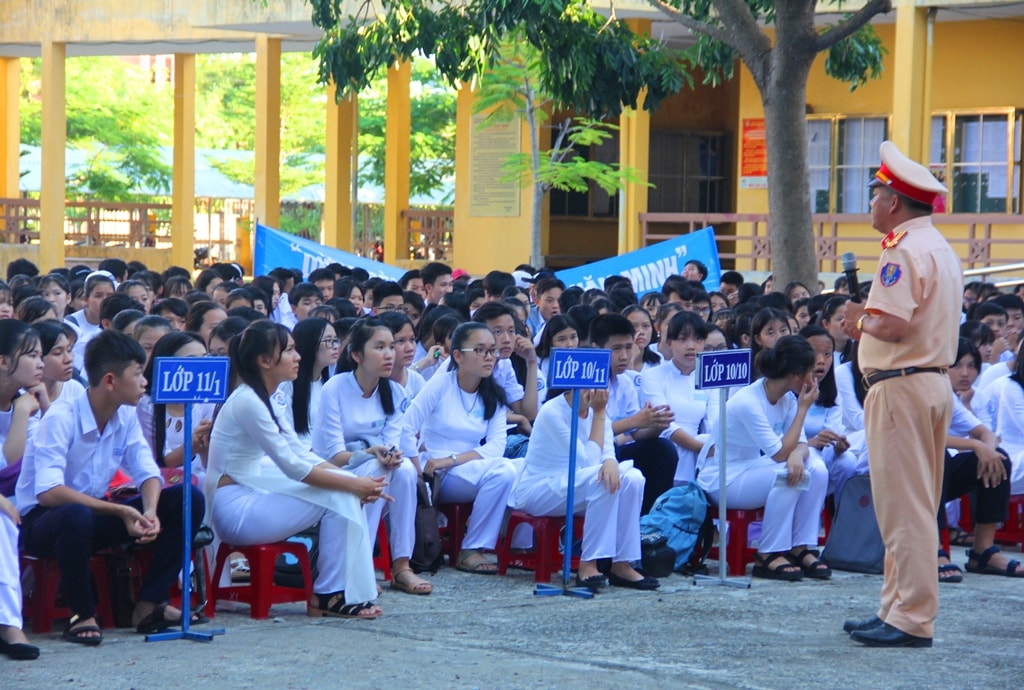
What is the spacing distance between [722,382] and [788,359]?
0.56 metres

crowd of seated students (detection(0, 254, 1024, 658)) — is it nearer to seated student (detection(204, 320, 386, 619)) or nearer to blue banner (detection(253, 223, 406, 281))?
seated student (detection(204, 320, 386, 619))

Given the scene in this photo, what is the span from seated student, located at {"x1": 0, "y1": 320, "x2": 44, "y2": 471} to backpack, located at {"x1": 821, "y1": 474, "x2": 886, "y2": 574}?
14.0 feet

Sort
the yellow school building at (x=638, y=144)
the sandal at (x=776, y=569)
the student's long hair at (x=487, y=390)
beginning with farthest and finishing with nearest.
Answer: the yellow school building at (x=638, y=144), the student's long hair at (x=487, y=390), the sandal at (x=776, y=569)

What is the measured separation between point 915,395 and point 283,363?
267 centimetres

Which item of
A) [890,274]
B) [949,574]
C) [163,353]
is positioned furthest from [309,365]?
[949,574]

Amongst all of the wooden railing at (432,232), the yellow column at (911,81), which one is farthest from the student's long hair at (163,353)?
the wooden railing at (432,232)

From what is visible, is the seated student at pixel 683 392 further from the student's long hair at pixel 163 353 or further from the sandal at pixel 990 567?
the student's long hair at pixel 163 353

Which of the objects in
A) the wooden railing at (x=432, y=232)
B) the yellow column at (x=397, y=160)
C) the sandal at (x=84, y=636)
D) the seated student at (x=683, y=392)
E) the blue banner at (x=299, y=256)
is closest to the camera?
the sandal at (x=84, y=636)

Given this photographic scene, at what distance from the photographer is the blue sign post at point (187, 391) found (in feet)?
21.0

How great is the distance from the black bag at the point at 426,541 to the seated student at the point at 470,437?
0.70 feet

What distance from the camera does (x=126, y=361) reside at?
6.55m

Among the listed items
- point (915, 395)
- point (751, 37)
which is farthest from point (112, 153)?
point (915, 395)

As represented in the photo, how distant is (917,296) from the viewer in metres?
6.47

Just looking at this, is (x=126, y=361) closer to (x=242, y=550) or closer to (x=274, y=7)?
(x=242, y=550)
